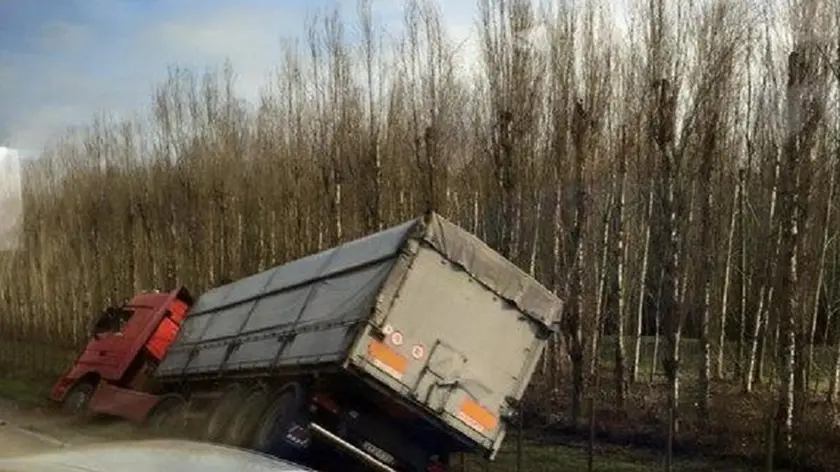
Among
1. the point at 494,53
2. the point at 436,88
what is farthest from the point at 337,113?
the point at 494,53

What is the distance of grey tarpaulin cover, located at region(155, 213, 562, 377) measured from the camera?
1087 cm

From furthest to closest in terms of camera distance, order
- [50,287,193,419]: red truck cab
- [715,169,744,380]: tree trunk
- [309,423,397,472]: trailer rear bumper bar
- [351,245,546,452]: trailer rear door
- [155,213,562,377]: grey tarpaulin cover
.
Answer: [715,169,744,380]: tree trunk
[50,287,193,419]: red truck cab
[155,213,562,377]: grey tarpaulin cover
[309,423,397,472]: trailer rear bumper bar
[351,245,546,452]: trailer rear door

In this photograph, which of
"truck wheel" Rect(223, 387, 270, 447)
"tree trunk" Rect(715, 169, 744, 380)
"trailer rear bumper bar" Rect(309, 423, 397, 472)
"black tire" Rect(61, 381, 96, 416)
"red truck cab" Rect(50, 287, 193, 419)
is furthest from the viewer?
"tree trunk" Rect(715, 169, 744, 380)

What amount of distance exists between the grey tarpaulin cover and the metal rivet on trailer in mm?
582

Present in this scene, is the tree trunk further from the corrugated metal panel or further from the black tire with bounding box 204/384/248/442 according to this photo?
the black tire with bounding box 204/384/248/442

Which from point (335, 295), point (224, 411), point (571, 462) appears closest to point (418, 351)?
point (335, 295)

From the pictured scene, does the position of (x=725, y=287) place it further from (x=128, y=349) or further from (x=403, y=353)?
(x=403, y=353)

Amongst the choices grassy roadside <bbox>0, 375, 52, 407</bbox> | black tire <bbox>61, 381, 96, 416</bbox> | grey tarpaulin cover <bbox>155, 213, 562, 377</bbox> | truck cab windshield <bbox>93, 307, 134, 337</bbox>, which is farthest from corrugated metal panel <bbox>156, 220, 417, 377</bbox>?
grassy roadside <bbox>0, 375, 52, 407</bbox>

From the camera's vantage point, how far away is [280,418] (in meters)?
11.3

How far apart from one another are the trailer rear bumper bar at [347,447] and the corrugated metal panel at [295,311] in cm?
68

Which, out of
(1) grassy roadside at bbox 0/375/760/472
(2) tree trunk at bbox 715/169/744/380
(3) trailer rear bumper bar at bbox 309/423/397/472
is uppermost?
(2) tree trunk at bbox 715/169/744/380

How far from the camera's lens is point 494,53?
2405cm

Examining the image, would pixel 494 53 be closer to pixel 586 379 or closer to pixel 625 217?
pixel 625 217

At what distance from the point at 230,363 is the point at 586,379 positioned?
11.0 meters
